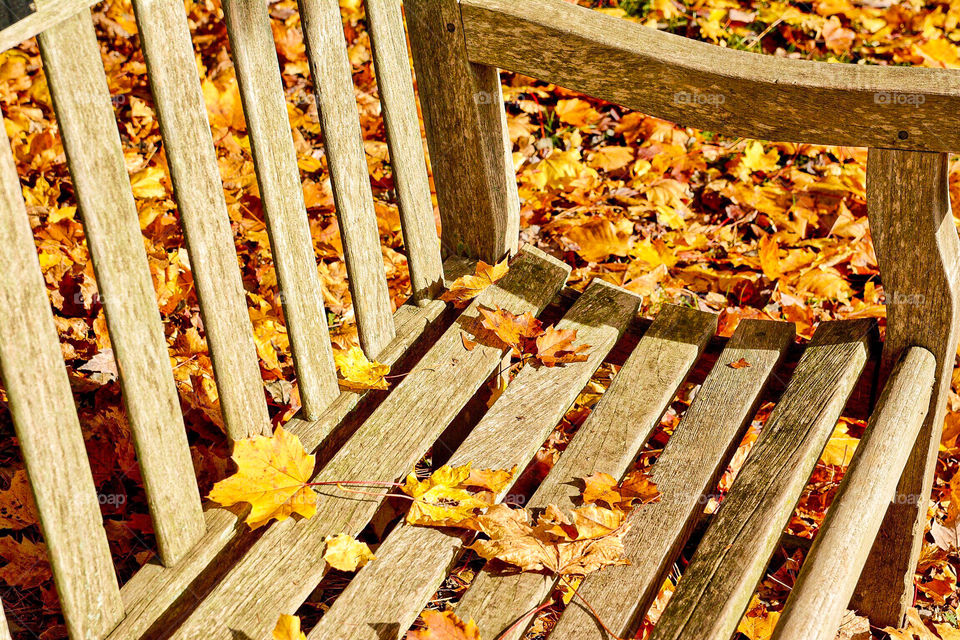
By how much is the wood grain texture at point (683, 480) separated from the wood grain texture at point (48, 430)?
564 mm

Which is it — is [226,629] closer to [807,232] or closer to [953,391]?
[953,391]

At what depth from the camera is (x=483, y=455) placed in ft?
4.57

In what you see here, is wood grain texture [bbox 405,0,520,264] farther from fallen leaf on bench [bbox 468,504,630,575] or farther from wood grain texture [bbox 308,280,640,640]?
fallen leaf on bench [bbox 468,504,630,575]

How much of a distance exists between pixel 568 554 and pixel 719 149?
73.1 inches

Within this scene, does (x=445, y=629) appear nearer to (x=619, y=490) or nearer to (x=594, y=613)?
(x=594, y=613)

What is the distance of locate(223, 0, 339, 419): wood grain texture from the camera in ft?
4.10

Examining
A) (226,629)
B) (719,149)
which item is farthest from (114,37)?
(226,629)

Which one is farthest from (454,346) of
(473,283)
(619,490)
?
(619,490)

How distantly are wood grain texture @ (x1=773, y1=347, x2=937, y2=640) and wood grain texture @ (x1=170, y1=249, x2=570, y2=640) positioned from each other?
0.55m

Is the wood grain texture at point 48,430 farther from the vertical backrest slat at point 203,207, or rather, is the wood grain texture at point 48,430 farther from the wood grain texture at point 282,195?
the wood grain texture at point 282,195

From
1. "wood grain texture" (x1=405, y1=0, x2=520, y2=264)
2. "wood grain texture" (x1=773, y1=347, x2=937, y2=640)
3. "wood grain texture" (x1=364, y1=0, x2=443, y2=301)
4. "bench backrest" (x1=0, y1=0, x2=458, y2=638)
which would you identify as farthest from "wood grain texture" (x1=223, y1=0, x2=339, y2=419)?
"wood grain texture" (x1=773, y1=347, x2=937, y2=640)

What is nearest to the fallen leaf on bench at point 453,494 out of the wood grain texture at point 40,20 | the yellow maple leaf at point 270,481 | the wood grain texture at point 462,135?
the yellow maple leaf at point 270,481

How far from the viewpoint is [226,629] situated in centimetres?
115

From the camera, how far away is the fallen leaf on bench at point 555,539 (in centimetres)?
122
